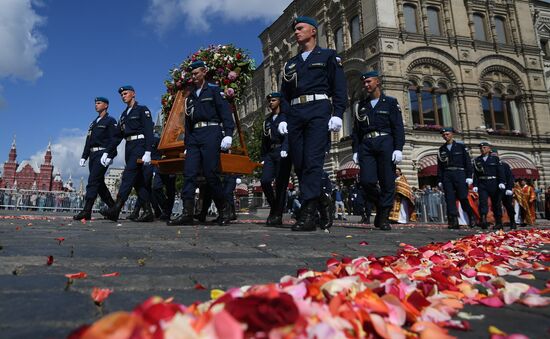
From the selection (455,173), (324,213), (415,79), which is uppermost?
(415,79)

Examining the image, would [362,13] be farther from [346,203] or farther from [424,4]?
[346,203]

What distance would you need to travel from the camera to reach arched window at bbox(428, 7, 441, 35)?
76.9 ft

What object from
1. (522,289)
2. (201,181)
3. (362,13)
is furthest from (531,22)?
(522,289)

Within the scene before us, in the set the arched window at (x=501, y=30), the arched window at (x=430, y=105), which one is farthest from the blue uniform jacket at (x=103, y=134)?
the arched window at (x=501, y=30)

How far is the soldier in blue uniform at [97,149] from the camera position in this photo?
20.7ft

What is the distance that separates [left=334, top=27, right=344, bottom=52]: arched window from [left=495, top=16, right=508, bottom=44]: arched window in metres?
10.2

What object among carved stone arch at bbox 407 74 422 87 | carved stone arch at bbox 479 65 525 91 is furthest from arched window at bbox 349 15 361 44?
carved stone arch at bbox 479 65 525 91

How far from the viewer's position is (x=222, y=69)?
8.26 meters

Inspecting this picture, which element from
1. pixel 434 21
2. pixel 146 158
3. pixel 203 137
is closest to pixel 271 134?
pixel 203 137

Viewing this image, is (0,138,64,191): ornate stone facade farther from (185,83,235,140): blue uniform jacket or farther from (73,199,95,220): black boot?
(185,83,235,140): blue uniform jacket

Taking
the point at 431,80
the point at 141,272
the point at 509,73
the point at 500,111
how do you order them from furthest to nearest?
the point at 509,73 < the point at 500,111 < the point at 431,80 < the point at 141,272

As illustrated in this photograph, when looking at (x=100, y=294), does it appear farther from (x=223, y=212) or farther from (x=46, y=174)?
(x=46, y=174)

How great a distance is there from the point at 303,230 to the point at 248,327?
11.2 feet

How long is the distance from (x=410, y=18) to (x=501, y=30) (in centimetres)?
703
